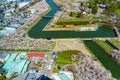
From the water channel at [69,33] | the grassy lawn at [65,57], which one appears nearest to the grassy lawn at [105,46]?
the water channel at [69,33]

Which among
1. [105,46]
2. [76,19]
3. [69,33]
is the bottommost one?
[76,19]

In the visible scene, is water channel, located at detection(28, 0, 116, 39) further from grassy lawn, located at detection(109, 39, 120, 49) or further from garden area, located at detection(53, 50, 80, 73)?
garden area, located at detection(53, 50, 80, 73)

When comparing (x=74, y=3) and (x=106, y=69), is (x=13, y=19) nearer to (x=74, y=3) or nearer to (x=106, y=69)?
(x=74, y=3)

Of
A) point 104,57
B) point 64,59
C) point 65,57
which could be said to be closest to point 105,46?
point 104,57

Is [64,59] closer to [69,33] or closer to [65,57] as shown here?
[65,57]

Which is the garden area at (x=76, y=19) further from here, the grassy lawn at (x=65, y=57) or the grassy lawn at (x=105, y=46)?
the grassy lawn at (x=65, y=57)

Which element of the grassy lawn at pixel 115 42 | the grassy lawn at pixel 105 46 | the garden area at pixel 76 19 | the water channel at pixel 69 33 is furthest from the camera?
the garden area at pixel 76 19
